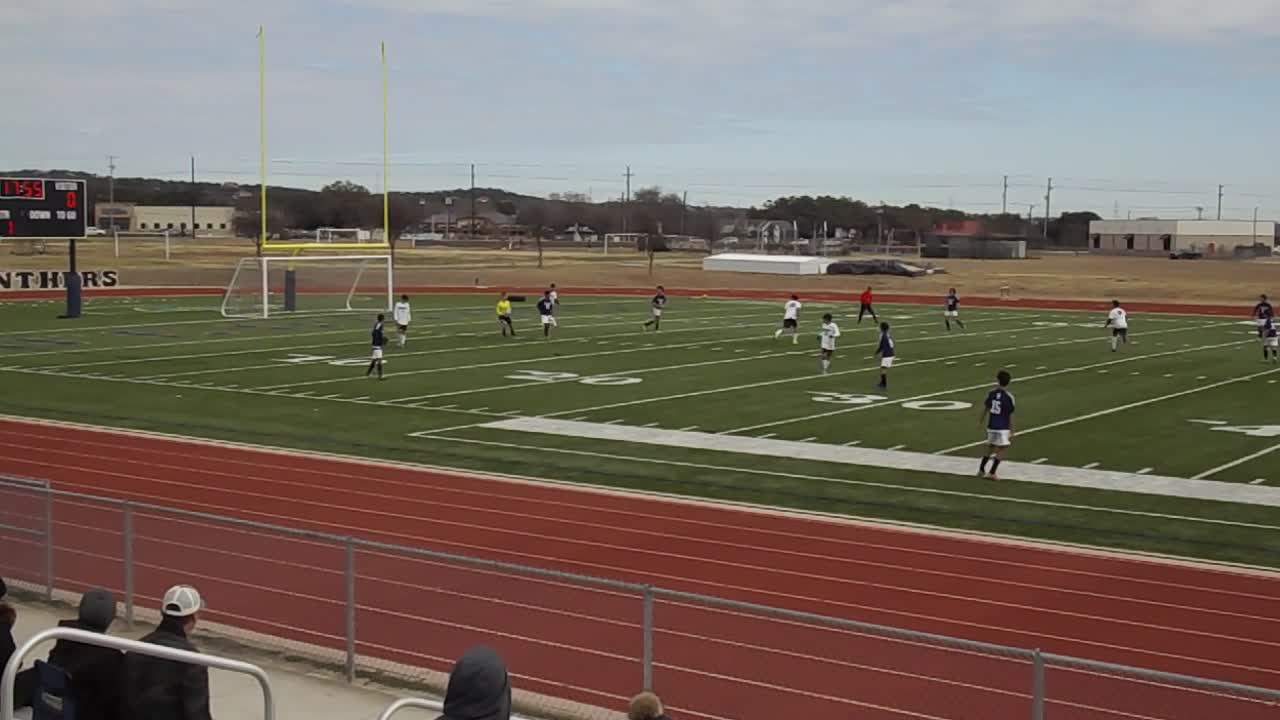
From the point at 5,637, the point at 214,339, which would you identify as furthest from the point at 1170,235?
the point at 5,637

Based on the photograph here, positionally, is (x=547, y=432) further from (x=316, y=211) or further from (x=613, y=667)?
(x=316, y=211)

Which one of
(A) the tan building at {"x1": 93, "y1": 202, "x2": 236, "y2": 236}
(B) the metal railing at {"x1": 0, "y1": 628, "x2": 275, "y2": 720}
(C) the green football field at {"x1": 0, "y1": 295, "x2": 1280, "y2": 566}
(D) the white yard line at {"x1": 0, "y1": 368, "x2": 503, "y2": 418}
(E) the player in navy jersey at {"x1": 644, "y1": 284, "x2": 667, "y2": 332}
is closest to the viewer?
(B) the metal railing at {"x1": 0, "y1": 628, "x2": 275, "y2": 720}

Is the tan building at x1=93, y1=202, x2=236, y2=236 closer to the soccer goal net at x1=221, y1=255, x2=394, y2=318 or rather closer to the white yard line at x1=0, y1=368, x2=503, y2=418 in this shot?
the soccer goal net at x1=221, y1=255, x2=394, y2=318

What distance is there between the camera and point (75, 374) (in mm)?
32438

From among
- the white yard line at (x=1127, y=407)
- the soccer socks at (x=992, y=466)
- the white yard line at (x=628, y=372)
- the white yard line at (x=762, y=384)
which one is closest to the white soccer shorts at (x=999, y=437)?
the soccer socks at (x=992, y=466)

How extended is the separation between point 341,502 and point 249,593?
17.3 feet

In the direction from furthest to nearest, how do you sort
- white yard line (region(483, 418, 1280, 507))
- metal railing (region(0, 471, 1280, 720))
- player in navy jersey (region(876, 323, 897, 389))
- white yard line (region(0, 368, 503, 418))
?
player in navy jersey (region(876, 323, 897, 389)) → white yard line (region(0, 368, 503, 418)) → white yard line (region(483, 418, 1280, 507)) → metal railing (region(0, 471, 1280, 720))

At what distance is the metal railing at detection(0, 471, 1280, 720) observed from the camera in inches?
393

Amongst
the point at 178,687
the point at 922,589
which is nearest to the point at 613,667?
the point at 922,589

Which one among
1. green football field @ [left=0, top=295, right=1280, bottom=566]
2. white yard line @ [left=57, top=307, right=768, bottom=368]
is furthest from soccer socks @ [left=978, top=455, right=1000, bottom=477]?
white yard line @ [left=57, top=307, right=768, bottom=368]

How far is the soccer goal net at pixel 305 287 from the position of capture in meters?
53.0

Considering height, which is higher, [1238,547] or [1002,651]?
[1002,651]

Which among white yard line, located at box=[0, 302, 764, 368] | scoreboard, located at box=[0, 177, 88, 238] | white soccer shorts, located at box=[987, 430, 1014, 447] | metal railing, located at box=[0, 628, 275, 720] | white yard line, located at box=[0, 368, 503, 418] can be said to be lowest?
white yard line, located at box=[0, 302, 764, 368]

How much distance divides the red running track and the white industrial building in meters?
157
